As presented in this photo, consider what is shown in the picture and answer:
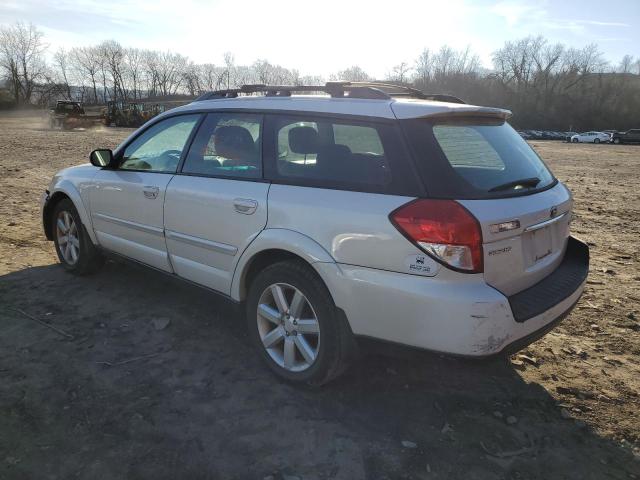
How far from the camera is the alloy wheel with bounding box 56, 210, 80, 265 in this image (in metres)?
4.84

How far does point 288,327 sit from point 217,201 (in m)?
0.96

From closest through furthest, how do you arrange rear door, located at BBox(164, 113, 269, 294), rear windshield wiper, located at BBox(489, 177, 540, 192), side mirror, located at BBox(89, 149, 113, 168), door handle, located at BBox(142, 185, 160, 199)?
rear windshield wiper, located at BBox(489, 177, 540, 192), rear door, located at BBox(164, 113, 269, 294), door handle, located at BBox(142, 185, 160, 199), side mirror, located at BBox(89, 149, 113, 168)

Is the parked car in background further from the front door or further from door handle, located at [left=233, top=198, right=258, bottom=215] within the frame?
door handle, located at [left=233, top=198, right=258, bottom=215]

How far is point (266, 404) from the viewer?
2.88 metres

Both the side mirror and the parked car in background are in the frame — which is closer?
the side mirror

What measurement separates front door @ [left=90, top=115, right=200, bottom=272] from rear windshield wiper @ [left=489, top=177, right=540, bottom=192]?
2268mm

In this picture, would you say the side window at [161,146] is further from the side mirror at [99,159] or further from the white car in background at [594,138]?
the white car in background at [594,138]

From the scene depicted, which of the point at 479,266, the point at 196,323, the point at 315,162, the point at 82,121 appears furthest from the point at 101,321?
the point at 82,121

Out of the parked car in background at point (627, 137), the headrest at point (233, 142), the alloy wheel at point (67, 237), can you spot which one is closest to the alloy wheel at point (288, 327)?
the headrest at point (233, 142)

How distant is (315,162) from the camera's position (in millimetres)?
2930

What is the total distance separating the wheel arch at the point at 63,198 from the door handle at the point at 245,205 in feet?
6.97

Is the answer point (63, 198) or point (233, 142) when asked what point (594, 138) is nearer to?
point (63, 198)

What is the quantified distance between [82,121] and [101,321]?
39.1 metres

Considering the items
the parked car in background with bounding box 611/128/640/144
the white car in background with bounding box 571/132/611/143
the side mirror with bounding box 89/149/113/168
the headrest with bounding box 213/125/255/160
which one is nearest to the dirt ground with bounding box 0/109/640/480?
the headrest with bounding box 213/125/255/160
